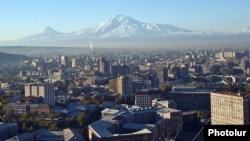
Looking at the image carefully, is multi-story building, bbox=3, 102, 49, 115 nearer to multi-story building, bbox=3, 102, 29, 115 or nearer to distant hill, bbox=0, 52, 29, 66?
multi-story building, bbox=3, 102, 29, 115

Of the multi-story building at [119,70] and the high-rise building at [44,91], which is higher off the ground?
the multi-story building at [119,70]

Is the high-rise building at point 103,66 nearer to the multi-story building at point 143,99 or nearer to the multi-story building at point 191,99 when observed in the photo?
the multi-story building at point 191,99

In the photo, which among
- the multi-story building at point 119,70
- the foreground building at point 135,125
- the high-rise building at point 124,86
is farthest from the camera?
the multi-story building at point 119,70

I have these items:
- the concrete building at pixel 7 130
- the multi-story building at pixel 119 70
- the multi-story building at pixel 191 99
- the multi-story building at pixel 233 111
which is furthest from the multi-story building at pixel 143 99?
the multi-story building at pixel 119 70

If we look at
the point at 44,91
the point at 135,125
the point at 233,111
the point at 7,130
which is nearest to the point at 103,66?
the point at 44,91

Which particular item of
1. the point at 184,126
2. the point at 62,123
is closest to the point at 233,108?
the point at 184,126

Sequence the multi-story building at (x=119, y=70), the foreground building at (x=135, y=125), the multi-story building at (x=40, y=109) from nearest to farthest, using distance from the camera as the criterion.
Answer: the foreground building at (x=135, y=125), the multi-story building at (x=40, y=109), the multi-story building at (x=119, y=70)

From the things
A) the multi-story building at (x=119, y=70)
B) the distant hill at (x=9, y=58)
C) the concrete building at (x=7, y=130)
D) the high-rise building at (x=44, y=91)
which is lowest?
the concrete building at (x=7, y=130)

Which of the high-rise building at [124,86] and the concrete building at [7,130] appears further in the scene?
the high-rise building at [124,86]
